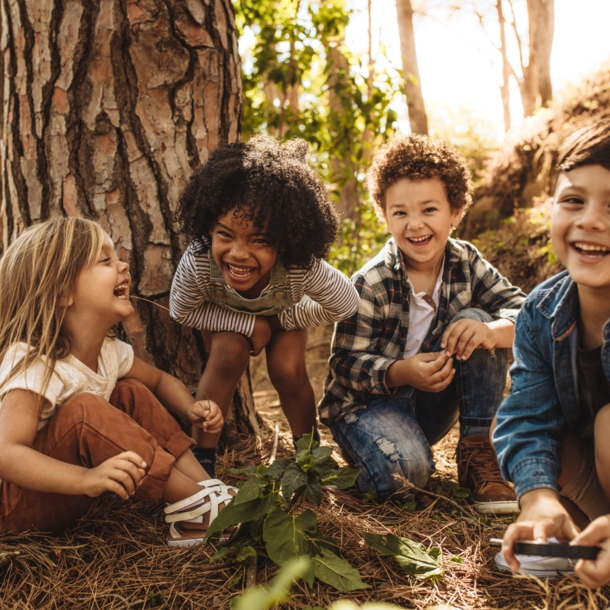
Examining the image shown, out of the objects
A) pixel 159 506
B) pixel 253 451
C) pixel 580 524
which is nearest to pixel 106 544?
pixel 159 506

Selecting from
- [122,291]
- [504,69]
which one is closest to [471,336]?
[122,291]

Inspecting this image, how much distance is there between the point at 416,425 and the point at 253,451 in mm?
744

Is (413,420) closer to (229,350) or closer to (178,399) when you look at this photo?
(229,350)

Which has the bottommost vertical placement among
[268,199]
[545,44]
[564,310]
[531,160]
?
[564,310]

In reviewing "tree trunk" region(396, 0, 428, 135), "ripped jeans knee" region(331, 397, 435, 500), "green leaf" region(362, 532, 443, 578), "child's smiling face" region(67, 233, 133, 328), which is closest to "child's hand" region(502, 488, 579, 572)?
"green leaf" region(362, 532, 443, 578)

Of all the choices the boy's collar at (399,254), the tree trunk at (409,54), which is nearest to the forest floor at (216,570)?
the boy's collar at (399,254)

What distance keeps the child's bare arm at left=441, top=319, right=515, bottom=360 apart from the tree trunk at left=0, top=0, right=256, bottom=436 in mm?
1082

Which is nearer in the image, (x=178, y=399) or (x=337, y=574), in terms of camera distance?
(x=337, y=574)

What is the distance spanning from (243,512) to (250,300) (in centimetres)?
94

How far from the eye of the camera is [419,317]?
2.51 m

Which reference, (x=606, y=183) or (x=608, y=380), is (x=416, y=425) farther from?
(x=606, y=183)

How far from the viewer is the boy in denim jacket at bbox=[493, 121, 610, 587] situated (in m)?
1.42

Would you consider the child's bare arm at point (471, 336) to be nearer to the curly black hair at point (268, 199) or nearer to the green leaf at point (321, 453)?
the curly black hair at point (268, 199)

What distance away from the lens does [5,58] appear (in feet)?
8.29
